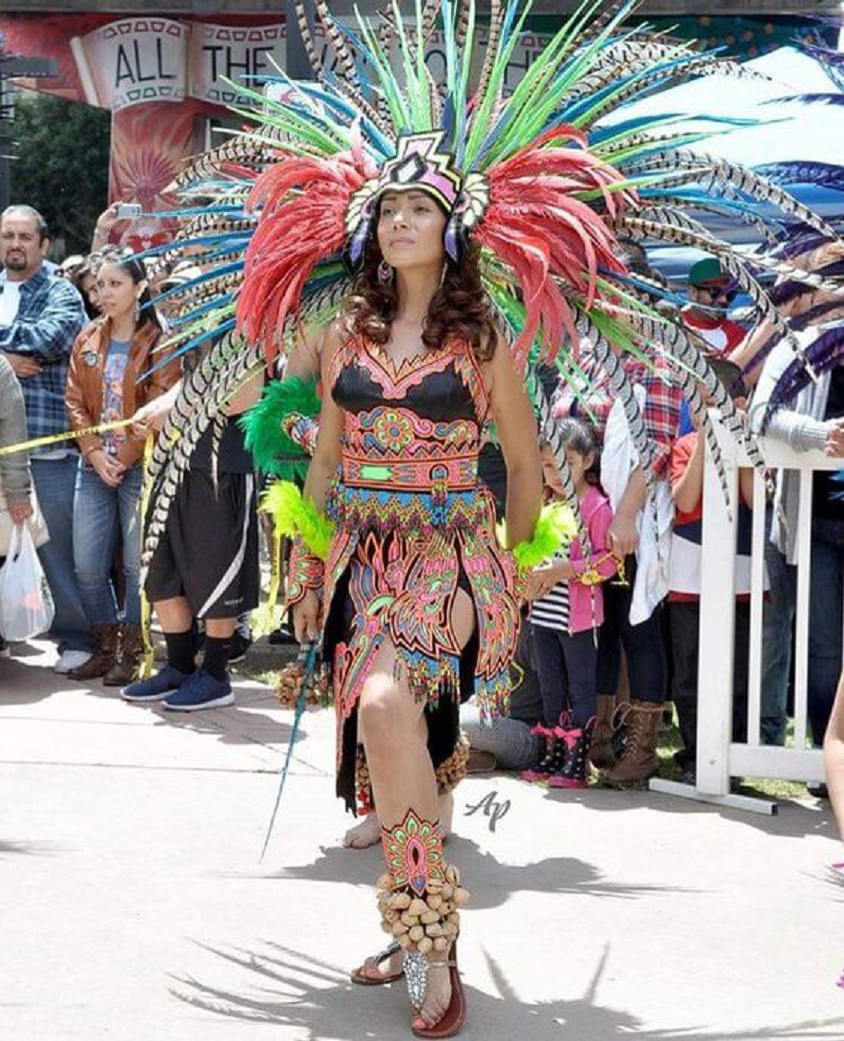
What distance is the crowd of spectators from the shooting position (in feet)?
21.3

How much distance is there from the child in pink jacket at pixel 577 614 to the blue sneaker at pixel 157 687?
209 cm

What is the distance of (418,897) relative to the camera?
169 inches

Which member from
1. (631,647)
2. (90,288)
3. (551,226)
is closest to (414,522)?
(551,226)

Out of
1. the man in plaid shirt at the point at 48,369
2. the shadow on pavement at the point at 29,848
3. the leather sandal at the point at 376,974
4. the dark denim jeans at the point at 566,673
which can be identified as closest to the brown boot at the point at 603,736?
the dark denim jeans at the point at 566,673

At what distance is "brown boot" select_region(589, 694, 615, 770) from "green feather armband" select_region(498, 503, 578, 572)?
1.98 metres

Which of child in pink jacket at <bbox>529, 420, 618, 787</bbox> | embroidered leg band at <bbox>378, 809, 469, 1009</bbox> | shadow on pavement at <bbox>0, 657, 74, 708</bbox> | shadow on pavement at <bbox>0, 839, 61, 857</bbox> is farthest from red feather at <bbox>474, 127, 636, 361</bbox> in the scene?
shadow on pavement at <bbox>0, 657, 74, 708</bbox>

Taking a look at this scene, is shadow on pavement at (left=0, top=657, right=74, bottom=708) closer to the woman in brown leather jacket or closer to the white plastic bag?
the woman in brown leather jacket

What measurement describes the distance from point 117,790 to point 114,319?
2.70 metres

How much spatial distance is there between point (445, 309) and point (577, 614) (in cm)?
243

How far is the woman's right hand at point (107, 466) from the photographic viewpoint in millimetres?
8484

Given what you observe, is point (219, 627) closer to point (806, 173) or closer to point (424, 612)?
point (424, 612)

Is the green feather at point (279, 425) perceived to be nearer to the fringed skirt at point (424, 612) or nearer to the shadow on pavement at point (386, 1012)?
the fringed skirt at point (424, 612)

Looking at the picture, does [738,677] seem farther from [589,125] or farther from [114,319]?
[114,319]

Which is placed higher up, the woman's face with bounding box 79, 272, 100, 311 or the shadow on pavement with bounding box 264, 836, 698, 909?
the woman's face with bounding box 79, 272, 100, 311
